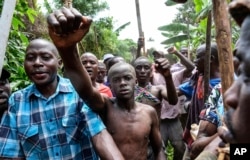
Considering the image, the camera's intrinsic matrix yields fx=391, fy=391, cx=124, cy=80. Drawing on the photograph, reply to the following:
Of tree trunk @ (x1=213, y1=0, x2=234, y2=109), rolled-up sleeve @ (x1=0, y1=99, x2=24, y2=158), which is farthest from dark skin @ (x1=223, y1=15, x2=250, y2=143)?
rolled-up sleeve @ (x1=0, y1=99, x2=24, y2=158)

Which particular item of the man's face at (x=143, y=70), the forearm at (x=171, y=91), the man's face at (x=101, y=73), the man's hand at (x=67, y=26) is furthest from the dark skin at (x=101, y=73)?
the man's hand at (x=67, y=26)

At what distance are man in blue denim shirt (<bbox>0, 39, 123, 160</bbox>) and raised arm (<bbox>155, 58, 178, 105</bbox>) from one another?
1.41 metres

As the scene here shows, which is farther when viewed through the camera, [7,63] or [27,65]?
[7,63]

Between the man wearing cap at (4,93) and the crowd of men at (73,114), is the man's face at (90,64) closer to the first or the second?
the crowd of men at (73,114)

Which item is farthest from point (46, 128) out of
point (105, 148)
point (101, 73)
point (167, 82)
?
point (101, 73)

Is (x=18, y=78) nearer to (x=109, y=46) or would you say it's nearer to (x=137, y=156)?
(x=137, y=156)

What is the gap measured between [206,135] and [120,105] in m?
1.12

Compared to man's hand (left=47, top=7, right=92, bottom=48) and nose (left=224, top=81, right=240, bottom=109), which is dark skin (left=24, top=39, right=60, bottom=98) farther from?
nose (left=224, top=81, right=240, bottom=109)

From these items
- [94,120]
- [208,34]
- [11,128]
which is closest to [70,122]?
[94,120]

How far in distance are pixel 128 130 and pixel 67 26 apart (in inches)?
61.0

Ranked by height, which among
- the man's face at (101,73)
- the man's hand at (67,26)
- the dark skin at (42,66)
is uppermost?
the man's hand at (67,26)

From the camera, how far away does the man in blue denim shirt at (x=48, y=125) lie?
220cm

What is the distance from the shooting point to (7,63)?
3.59 meters

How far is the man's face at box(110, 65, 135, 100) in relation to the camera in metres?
3.16
